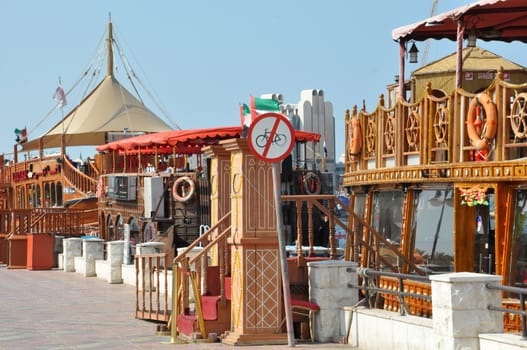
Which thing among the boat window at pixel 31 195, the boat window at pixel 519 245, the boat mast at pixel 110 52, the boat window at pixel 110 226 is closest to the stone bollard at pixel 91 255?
the boat window at pixel 110 226

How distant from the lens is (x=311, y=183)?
35875 millimetres

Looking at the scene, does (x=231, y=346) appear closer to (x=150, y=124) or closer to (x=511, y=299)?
(x=511, y=299)

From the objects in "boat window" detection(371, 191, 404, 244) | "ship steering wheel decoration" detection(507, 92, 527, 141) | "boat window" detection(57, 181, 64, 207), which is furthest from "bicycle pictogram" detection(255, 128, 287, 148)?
"boat window" detection(57, 181, 64, 207)

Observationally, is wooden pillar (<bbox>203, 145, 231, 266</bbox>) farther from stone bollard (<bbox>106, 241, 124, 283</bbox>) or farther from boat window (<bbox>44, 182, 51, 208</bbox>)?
boat window (<bbox>44, 182, 51, 208</bbox>)

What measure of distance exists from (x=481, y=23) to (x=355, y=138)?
108 inches

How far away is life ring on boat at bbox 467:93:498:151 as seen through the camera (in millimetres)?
14484

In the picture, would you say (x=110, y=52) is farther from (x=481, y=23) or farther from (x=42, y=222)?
(x=481, y=23)

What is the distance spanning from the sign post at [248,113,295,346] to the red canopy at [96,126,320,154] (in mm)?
21010

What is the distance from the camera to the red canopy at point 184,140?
122 ft

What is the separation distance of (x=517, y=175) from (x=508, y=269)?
129 centimetres

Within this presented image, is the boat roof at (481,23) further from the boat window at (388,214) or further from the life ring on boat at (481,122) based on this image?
the boat window at (388,214)

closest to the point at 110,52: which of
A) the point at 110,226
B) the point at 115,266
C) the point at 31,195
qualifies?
the point at 31,195

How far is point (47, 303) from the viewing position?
23.7m

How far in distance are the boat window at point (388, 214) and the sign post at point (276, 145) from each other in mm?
2983
